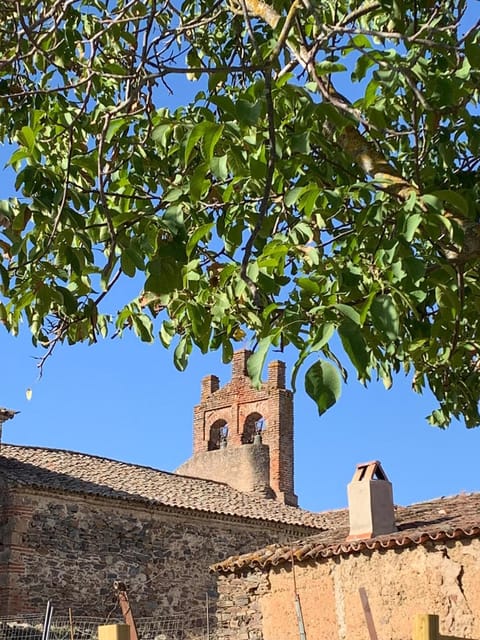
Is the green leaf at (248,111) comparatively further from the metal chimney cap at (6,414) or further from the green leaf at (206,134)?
the metal chimney cap at (6,414)

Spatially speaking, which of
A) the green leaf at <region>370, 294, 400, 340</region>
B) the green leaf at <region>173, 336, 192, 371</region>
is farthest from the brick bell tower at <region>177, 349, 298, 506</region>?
the green leaf at <region>370, 294, 400, 340</region>

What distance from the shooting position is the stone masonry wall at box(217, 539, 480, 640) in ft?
35.8

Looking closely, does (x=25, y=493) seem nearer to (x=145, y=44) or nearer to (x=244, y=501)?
(x=244, y=501)

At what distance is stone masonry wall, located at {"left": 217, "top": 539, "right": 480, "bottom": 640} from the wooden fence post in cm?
706

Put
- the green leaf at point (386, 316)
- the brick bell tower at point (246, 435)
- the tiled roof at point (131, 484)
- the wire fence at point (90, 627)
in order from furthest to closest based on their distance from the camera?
the brick bell tower at point (246, 435) → the tiled roof at point (131, 484) → the wire fence at point (90, 627) → the green leaf at point (386, 316)

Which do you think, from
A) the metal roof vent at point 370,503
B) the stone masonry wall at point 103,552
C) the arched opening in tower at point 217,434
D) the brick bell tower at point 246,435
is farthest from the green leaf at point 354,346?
the arched opening in tower at point 217,434

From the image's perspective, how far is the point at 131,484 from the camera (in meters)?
21.7

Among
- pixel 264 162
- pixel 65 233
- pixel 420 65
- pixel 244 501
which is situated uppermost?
pixel 244 501

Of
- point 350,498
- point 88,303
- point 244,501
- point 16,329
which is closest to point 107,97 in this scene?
point 16,329

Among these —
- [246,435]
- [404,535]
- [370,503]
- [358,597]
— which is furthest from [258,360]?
[246,435]

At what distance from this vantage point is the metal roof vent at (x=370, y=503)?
502 inches

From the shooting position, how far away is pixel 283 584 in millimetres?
13328

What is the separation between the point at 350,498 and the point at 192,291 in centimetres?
835

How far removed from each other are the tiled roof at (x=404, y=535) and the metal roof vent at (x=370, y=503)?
22cm
